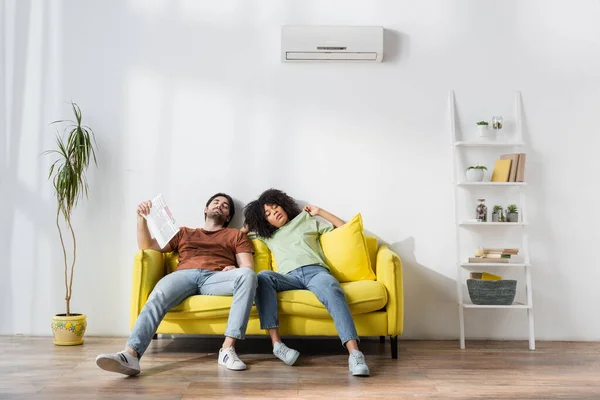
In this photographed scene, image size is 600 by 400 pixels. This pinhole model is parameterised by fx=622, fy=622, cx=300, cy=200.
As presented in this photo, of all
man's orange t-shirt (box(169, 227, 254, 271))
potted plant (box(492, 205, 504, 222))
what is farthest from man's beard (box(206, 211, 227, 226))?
potted plant (box(492, 205, 504, 222))

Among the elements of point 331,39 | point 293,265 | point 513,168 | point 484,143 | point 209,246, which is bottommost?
point 293,265

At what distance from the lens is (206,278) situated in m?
3.68

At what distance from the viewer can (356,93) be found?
4.39 m

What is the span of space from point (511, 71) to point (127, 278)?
3.07 meters

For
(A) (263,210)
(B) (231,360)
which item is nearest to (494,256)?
(A) (263,210)

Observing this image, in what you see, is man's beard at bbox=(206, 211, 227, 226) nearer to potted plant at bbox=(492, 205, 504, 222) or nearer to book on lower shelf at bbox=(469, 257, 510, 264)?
book on lower shelf at bbox=(469, 257, 510, 264)

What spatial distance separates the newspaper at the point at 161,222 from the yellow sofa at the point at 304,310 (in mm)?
145

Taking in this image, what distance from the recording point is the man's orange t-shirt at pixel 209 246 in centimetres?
385

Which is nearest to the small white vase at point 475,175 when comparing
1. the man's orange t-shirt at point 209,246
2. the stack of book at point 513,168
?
the stack of book at point 513,168

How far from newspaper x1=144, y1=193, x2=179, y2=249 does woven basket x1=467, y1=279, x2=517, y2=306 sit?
200cm

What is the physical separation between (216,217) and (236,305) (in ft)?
2.87

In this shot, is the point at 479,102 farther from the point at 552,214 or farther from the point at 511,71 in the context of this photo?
the point at 552,214

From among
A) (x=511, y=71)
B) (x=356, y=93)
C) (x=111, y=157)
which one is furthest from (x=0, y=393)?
(x=511, y=71)

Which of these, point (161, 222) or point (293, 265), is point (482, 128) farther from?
point (161, 222)
